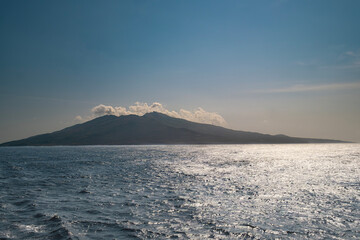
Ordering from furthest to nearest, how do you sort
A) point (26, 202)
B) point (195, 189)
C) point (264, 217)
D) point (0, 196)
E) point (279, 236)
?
point (195, 189)
point (0, 196)
point (26, 202)
point (264, 217)
point (279, 236)

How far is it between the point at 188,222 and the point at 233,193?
489 inches

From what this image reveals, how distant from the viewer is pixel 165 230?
1703 cm

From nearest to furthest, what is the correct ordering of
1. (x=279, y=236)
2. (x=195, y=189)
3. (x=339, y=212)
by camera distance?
(x=279, y=236) < (x=339, y=212) < (x=195, y=189)

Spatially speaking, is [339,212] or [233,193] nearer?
[339,212]

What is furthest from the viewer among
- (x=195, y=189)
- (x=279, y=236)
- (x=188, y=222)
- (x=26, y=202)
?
(x=195, y=189)

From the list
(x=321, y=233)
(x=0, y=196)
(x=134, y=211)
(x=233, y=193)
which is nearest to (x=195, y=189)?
(x=233, y=193)

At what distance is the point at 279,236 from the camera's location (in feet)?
52.6

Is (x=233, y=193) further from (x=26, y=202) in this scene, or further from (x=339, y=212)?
(x=26, y=202)

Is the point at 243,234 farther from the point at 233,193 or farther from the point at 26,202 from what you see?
the point at 26,202

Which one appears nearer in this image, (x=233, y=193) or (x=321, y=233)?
(x=321, y=233)

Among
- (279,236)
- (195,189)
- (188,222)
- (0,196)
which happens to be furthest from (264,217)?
(0,196)

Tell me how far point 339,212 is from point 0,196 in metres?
32.6

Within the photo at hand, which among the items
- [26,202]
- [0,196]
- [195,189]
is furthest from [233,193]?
[0,196]

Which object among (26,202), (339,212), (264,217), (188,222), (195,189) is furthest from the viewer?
(195,189)
